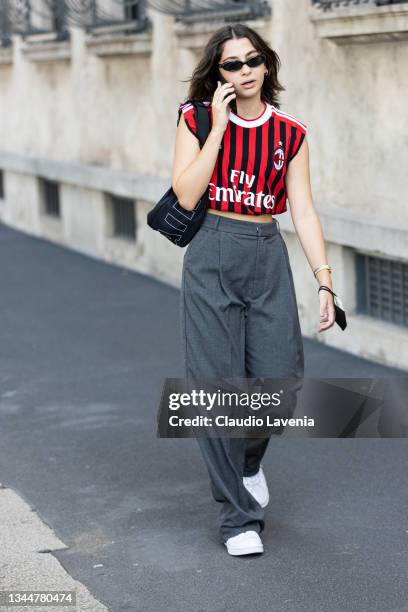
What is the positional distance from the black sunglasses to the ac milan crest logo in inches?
11.7

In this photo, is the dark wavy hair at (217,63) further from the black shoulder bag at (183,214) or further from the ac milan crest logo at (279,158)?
the ac milan crest logo at (279,158)

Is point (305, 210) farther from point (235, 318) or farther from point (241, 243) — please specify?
point (235, 318)

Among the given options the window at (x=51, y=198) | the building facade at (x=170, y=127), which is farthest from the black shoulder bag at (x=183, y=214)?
the window at (x=51, y=198)

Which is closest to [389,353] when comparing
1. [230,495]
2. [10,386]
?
[10,386]

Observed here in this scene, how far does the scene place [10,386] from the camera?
26.7 feet

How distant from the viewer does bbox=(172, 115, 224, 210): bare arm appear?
184 inches

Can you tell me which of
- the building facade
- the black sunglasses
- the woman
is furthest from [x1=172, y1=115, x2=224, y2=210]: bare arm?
the building facade

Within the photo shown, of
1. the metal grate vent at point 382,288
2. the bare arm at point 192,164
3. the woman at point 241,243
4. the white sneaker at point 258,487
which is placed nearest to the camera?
the bare arm at point 192,164

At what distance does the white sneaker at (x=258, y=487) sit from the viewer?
209 inches

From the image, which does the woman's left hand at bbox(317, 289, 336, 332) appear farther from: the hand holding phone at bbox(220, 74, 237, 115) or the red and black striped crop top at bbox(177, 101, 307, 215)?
the hand holding phone at bbox(220, 74, 237, 115)

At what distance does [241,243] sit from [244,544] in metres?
1.07

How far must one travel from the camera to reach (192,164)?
470 centimetres

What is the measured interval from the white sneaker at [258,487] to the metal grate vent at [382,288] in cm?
320

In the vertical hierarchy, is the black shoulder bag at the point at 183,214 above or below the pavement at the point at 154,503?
above
